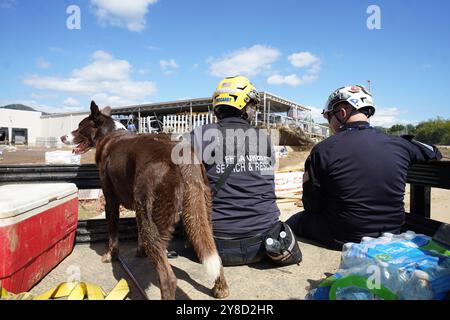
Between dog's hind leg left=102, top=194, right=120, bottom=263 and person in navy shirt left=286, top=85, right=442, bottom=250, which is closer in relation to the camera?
person in navy shirt left=286, top=85, right=442, bottom=250

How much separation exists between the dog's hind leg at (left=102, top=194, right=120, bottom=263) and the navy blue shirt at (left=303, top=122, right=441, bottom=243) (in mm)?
2459

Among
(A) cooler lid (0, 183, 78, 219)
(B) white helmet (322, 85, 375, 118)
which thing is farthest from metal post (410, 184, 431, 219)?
(A) cooler lid (0, 183, 78, 219)

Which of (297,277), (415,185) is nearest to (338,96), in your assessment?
(415,185)

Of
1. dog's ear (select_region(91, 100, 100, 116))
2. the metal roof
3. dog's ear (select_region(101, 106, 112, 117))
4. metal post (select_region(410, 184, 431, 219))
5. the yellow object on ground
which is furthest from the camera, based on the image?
the metal roof

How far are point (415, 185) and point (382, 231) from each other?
0.98 meters

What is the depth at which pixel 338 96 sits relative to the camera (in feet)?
11.4

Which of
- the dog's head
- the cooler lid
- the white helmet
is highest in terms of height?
the white helmet

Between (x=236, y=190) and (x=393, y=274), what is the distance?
1595mm

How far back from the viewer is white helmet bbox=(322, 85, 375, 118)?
3.32 m

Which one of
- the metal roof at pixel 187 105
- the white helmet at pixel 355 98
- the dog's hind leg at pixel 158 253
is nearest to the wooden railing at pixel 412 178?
the white helmet at pixel 355 98

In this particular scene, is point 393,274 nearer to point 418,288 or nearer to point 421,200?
point 418,288

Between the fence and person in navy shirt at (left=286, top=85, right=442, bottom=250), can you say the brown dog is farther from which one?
the fence

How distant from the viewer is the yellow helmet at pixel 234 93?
336 centimetres
